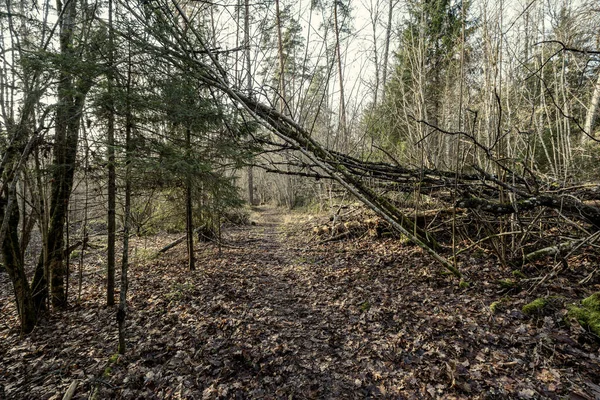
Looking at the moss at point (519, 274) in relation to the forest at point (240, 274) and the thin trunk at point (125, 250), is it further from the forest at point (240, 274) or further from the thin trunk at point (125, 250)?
the thin trunk at point (125, 250)

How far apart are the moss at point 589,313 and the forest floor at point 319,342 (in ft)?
0.31

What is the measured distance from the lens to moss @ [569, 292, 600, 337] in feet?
9.51

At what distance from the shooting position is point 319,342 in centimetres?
358

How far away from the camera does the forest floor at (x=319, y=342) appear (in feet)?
8.93

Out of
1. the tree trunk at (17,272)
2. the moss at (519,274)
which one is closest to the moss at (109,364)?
the tree trunk at (17,272)

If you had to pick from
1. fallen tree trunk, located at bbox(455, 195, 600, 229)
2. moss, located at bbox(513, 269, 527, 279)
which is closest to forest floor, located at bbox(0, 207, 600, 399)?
moss, located at bbox(513, 269, 527, 279)

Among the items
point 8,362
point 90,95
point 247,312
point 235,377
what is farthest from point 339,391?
point 90,95

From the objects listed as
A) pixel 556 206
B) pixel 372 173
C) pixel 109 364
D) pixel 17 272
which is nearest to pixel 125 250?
pixel 109 364

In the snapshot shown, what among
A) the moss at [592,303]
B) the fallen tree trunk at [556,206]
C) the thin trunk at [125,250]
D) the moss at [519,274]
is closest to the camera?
the moss at [592,303]

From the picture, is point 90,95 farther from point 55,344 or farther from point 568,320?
point 568,320

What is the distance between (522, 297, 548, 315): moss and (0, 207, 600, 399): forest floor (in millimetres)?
93

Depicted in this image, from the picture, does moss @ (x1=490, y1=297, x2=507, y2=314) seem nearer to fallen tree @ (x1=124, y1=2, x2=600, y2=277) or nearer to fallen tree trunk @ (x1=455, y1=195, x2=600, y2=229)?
fallen tree @ (x1=124, y1=2, x2=600, y2=277)

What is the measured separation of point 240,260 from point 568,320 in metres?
6.53

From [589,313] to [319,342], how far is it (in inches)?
127
